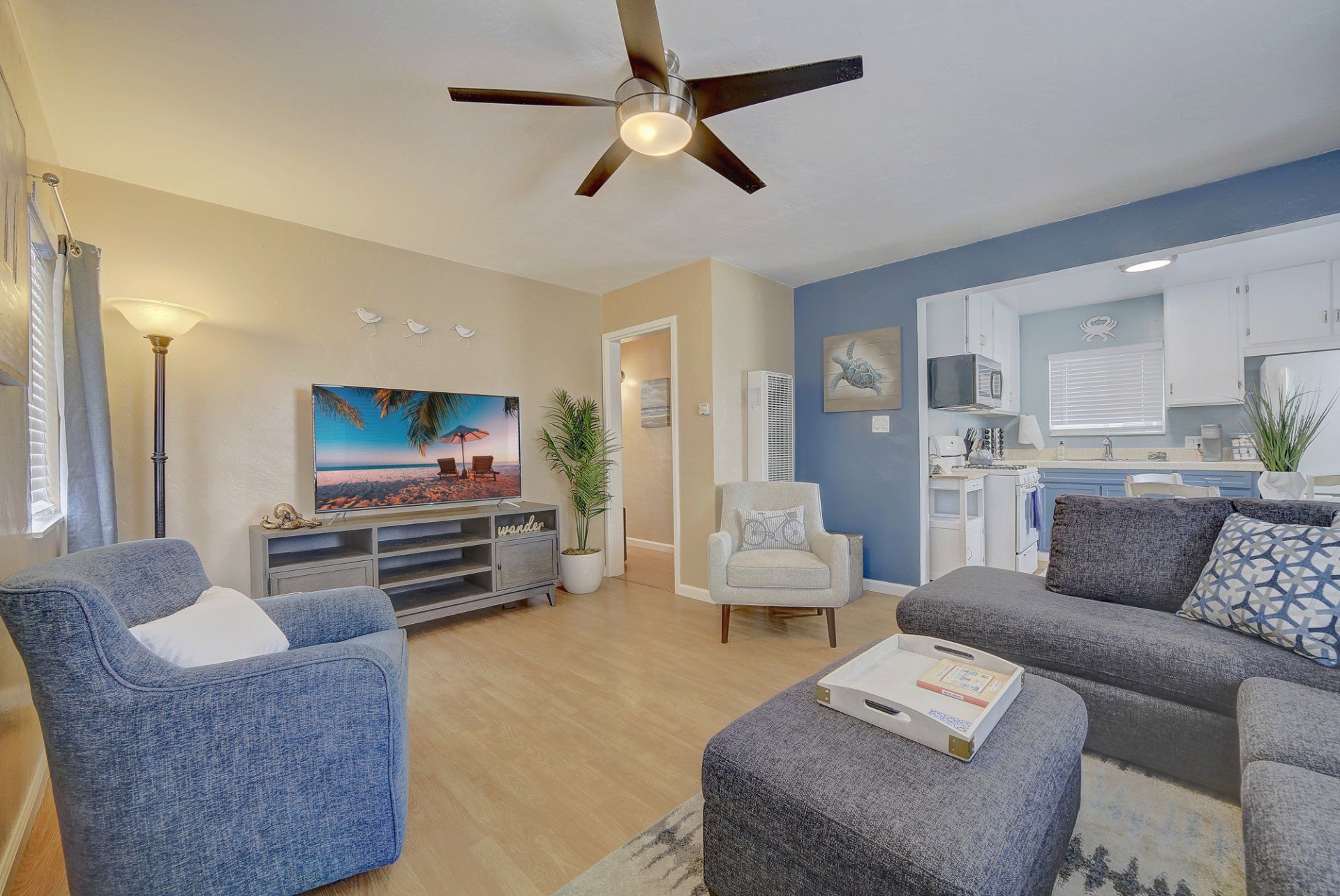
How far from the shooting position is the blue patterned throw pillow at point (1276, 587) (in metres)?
1.51

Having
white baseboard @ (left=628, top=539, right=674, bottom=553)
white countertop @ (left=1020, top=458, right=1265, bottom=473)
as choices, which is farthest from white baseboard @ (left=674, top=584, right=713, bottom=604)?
white countertop @ (left=1020, top=458, right=1265, bottom=473)

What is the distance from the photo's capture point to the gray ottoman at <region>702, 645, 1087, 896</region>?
88 centimetres

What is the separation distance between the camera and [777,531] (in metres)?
3.29

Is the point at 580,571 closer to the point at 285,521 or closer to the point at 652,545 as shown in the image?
the point at 652,545

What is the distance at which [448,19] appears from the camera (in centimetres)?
166

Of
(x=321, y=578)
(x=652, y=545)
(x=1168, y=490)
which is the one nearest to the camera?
(x=321, y=578)

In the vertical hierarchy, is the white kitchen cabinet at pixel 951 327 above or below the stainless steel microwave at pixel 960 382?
above

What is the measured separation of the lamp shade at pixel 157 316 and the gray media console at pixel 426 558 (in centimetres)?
109

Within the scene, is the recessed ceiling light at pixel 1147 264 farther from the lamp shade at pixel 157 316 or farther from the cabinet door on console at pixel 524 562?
the lamp shade at pixel 157 316

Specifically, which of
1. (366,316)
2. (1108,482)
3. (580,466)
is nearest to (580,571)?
(580,466)

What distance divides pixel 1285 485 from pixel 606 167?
12.1ft

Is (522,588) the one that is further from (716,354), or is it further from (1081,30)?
(1081,30)

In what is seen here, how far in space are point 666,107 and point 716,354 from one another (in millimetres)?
2125

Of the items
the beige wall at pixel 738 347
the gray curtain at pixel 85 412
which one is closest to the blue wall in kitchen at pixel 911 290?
the beige wall at pixel 738 347
